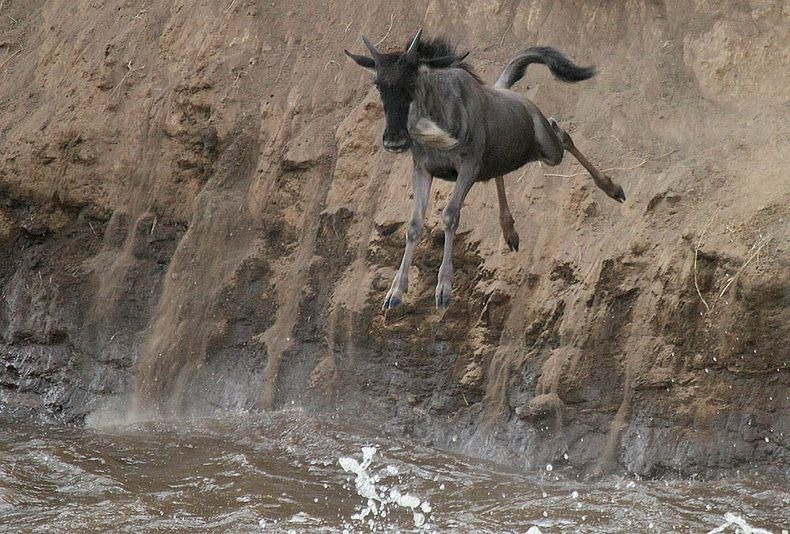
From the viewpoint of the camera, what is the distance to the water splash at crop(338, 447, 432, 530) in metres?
7.36

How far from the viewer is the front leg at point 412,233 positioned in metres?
7.05

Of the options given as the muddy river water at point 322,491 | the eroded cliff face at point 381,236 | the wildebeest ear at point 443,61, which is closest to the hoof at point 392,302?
the muddy river water at point 322,491

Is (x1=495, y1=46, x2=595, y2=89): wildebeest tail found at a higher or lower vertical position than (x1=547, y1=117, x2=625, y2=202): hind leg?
higher

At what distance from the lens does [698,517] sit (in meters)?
6.95

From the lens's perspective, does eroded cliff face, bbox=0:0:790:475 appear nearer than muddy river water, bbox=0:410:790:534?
No

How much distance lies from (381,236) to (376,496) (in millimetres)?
2510

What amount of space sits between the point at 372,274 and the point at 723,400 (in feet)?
9.63

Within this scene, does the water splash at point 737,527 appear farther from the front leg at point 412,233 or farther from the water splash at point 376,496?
the front leg at point 412,233

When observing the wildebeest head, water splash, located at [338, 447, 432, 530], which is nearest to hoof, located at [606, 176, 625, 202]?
the wildebeest head

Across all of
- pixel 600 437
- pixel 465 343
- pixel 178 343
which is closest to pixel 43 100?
pixel 178 343

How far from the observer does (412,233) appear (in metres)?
7.46

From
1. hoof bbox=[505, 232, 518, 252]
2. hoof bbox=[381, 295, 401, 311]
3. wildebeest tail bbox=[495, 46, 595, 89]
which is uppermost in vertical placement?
wildebeest tail bbox=[495, 46, 595, 89]

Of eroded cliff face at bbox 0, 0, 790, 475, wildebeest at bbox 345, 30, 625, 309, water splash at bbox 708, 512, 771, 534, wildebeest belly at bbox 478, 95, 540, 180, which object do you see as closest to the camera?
water splash at bbox 708, 512, 771, 534

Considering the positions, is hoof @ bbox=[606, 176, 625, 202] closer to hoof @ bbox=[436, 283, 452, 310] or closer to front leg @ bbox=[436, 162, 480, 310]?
front leg @ bbox=[436, 162, 480, 310]
